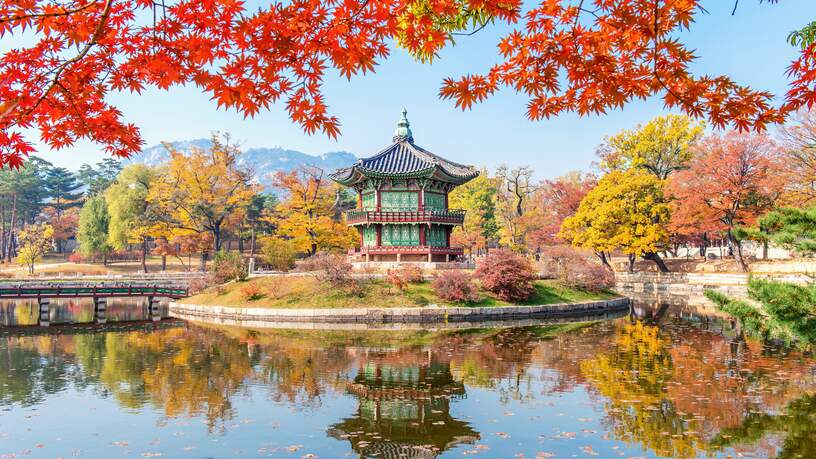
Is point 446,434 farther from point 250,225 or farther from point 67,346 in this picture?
point 250,225

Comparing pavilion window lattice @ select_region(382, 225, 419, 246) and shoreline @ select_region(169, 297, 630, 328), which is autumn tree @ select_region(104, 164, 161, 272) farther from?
shoreline @ select_region(169, 297, 630, 328)

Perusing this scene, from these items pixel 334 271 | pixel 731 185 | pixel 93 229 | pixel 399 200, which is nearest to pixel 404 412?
pixel 334 271

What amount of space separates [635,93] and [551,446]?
6.10 metres

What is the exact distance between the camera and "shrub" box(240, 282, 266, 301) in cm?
3130

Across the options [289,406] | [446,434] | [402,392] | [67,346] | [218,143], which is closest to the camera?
[446,434]

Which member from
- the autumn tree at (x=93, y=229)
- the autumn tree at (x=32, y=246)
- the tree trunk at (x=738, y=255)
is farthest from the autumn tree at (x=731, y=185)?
the autumn tree at (x=32, y=246)

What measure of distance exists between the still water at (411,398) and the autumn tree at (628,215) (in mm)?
26236

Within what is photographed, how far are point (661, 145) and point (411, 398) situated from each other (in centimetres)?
4816

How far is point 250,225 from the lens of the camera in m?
67.6

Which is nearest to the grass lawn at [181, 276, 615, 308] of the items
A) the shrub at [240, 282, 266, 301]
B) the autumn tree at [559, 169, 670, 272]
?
the shrub at [240, 282, 266, 301]

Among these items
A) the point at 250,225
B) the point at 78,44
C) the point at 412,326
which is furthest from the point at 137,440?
the point at 250,225

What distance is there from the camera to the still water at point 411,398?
370 inches

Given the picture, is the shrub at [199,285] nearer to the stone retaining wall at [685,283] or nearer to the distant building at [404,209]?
the distant building at [404,209]

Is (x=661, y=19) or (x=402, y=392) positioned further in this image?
(x=402, y=392)
